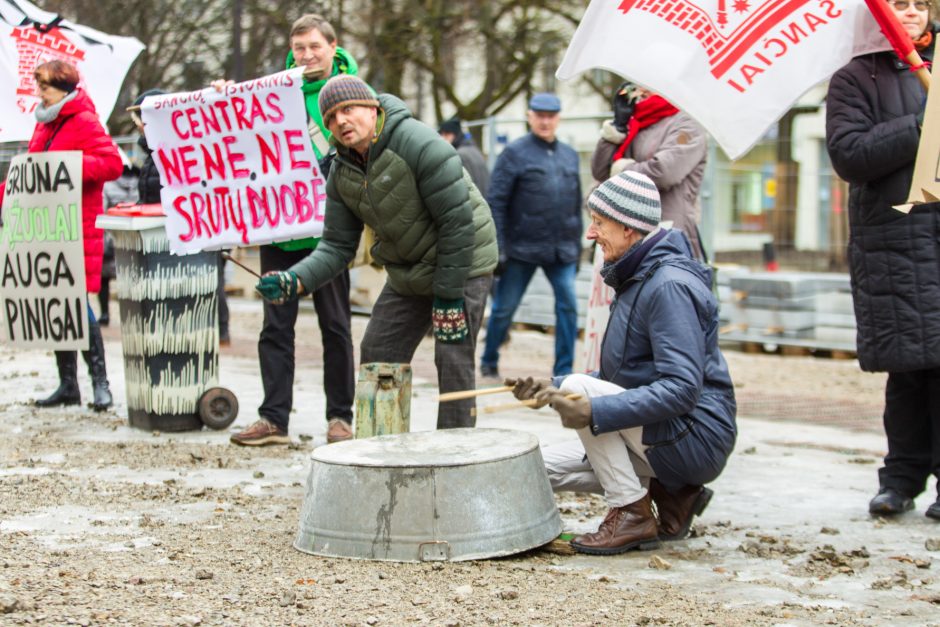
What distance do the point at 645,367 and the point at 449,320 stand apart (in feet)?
3.83

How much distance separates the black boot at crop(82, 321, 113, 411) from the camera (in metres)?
7.92

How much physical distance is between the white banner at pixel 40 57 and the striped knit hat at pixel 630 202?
4605 mm

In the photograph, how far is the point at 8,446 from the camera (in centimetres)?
680

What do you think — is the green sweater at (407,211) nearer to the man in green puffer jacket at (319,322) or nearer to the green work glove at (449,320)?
the green work glove at (449,320)

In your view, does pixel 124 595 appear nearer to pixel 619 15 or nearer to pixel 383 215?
pixel 383 215

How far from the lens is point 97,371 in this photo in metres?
7.99

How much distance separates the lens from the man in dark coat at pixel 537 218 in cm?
988

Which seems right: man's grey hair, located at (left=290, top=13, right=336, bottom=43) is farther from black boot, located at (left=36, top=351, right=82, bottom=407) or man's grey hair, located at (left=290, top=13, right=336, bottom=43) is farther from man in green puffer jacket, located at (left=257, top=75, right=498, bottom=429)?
black boot, located at (left=36, top=351, right=82, bottom=407)

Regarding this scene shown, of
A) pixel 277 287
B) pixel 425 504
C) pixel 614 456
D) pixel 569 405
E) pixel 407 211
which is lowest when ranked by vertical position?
pixel 425 504

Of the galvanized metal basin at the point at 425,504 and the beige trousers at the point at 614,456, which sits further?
the beige trousers at the point at 614,456

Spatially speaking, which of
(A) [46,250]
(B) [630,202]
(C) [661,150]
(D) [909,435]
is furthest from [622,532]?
(A) [46,250]

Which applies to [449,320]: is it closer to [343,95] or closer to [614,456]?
[343,95]

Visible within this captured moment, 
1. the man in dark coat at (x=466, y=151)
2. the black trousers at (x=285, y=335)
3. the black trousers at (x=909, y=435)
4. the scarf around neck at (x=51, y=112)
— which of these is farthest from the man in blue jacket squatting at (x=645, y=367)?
the man in dark coat at (x=466, y=151)

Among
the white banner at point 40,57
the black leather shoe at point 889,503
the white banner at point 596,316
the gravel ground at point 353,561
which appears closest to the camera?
the gravel ground at point 353,561
